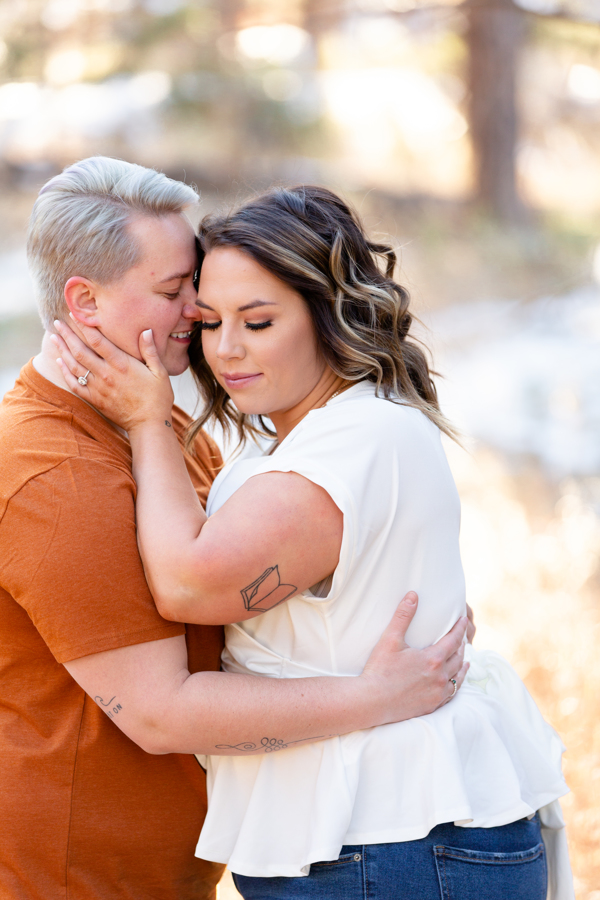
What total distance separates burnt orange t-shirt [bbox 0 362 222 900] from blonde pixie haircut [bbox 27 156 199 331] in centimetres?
26

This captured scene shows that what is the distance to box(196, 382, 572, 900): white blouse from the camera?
172 cm

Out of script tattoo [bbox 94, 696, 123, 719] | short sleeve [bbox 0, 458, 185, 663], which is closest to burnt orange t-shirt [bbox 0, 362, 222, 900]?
short sleeve [bbox 0, 458, 185, 663]

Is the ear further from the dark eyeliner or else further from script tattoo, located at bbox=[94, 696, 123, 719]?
script tattoo, located at bbox=[94, 696, 123, 719]

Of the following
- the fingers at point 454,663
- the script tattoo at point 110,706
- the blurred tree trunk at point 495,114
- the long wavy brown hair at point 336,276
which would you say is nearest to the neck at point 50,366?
the long wavy brown hair at point 336,276

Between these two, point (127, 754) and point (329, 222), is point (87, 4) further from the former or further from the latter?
point (127, 754)

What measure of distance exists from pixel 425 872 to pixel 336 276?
137 centimetres

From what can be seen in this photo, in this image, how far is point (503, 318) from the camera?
8828 millimetres

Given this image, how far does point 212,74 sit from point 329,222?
8.07 m

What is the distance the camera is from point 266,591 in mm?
1705

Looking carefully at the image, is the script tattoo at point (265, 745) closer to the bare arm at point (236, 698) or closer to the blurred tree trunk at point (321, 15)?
the bare arm at point (236, 698)

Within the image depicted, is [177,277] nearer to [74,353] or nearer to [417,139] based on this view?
[74,353]

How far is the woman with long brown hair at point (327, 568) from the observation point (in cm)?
170

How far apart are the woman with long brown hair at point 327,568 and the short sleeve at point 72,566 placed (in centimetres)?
7

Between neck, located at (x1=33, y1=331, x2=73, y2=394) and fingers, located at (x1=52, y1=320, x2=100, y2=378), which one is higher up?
fingers, located at (x1=52, y1=320, x2=100, y2=378)
